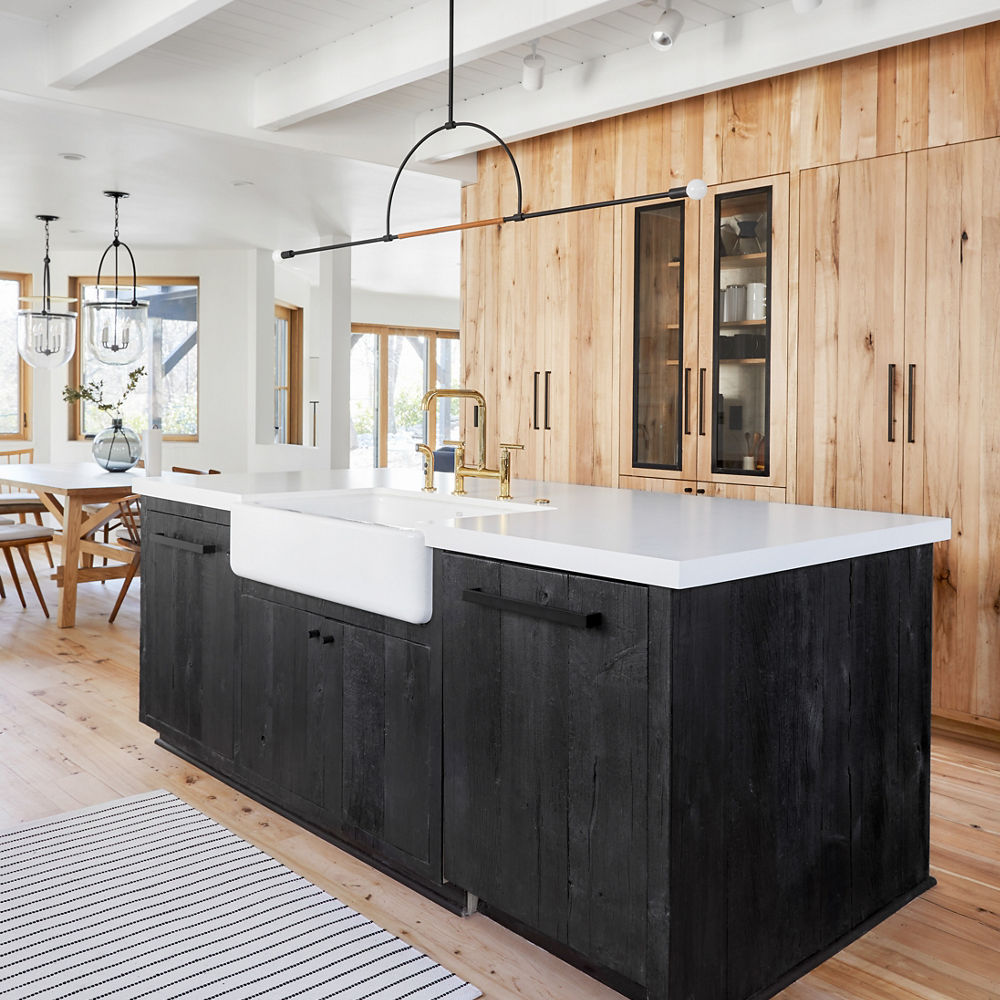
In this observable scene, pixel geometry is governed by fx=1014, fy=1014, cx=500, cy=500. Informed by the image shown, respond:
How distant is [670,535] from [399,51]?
2.52 metres

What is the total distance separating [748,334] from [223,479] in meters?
2.01

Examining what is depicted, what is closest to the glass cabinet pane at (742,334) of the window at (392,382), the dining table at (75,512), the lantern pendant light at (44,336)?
the dining table at (75,512)

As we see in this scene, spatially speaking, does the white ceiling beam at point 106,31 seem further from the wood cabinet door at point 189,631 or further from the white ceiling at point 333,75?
the wood cabinet door at point 189,631

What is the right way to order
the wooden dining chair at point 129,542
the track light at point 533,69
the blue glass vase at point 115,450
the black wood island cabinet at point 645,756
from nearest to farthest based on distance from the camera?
the black wood island cabinet at point 645,756 < the track light at point 533,69 < the wooden dining chair at point 129,542 < the blue glass vase at point 115,450

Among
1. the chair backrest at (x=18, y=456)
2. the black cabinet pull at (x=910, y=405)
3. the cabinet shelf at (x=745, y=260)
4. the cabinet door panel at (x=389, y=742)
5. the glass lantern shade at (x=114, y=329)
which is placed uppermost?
the cabinet shelf at (x=745, y=260)

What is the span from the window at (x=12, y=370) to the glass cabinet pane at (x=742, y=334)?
6.17 metres

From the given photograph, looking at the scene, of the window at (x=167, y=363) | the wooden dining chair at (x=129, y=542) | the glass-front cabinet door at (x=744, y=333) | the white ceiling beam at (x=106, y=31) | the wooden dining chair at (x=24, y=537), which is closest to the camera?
the white ceiling beam at (x=106, y=31)

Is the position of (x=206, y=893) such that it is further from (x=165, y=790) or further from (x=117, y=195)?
(x=117, y=195)

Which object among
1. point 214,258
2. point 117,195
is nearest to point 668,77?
point 117,195

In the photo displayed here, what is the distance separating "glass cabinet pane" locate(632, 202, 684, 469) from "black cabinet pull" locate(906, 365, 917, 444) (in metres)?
0.92

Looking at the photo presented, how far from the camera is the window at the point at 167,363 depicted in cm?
830

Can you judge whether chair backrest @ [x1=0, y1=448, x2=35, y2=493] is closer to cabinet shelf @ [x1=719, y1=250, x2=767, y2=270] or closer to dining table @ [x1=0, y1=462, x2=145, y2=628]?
dining table @ [x1=0, y1=462, x2=145, y2=628]

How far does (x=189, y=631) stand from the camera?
3020mm

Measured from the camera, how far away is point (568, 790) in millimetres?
1854
